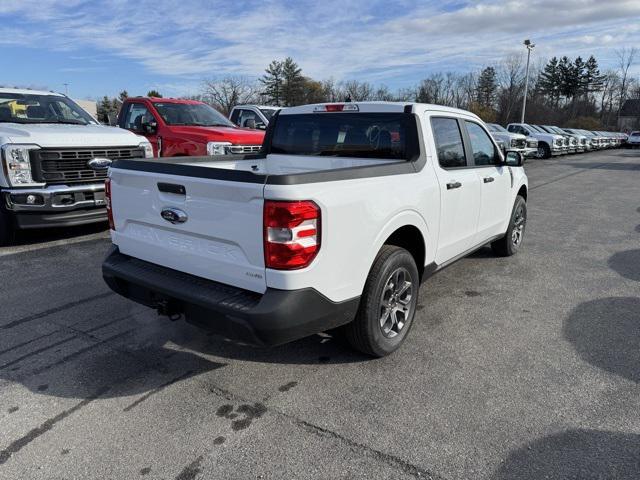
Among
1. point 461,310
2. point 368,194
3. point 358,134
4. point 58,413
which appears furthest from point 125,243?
point 461,310

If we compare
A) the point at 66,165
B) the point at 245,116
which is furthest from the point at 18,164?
the point at 245,116

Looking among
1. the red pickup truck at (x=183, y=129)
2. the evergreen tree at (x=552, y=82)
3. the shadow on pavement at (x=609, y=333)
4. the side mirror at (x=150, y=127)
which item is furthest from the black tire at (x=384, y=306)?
the evergreen tree at (x=552, y=82)

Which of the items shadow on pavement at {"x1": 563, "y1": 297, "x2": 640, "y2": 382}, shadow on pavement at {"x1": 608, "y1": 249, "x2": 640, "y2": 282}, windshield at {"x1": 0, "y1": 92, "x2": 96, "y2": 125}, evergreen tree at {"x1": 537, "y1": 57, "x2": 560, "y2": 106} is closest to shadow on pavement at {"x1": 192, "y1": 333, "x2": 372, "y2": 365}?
shadow on pavement at {"x1": 563, "y1": 297, "x2": 640, "y2": 382}

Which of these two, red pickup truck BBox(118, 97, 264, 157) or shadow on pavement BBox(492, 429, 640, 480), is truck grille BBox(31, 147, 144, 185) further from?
shadow on pavement BBox(492, 429, 640, 480)

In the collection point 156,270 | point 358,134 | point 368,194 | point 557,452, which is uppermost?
point 358,134

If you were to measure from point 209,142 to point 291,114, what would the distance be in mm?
3697

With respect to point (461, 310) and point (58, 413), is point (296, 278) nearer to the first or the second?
point (58, 413)

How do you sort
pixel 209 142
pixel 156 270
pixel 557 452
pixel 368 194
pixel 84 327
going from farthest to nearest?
pixel 209 142, pixel 84 327, pixel 156 270, pixel 368 194, pixel 557 452

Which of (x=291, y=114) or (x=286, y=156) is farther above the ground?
(x=291, y=114)

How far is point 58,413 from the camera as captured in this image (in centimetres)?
288

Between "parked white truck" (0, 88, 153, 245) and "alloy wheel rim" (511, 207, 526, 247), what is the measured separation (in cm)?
550

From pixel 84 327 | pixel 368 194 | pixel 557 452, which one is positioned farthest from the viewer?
pixel 84 327

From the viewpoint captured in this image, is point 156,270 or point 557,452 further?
point 156,270

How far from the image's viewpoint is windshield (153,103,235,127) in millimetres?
9094
